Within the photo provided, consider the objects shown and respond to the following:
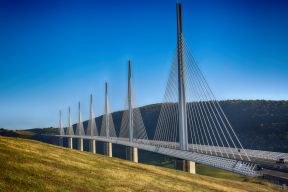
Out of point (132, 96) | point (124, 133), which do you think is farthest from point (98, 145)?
point (132, 96)

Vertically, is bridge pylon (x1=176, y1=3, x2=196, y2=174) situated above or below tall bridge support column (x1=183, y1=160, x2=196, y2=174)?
above

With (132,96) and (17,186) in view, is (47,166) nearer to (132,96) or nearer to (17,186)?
(17,186)

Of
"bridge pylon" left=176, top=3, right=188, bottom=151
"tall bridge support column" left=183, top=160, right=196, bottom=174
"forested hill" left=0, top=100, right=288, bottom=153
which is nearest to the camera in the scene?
"bridge pylon" left=176, top=3, right=188, bottom=151

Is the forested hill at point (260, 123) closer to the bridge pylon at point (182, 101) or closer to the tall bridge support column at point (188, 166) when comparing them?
the tall bridge support column at point (188, 166)

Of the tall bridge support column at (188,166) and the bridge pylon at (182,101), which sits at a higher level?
the bridge pylon at (182,101)

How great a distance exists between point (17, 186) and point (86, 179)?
4408 millimetres

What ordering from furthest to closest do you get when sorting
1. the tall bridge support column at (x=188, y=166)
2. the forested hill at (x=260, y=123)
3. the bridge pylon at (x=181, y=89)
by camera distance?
the forested hill at (x=260, y=123)
the tall bridge support column at (x=188, y=166)
the bridge pylon at (x=181, y=89)

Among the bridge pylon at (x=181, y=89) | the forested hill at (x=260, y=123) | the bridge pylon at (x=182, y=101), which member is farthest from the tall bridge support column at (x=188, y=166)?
the forested hill at (x=260, y=123)

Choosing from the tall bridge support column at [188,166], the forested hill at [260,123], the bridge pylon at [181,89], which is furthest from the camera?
the forested hill at [260,123]

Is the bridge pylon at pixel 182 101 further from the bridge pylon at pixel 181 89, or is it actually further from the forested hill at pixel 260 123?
the forested hill at pixel 260 123

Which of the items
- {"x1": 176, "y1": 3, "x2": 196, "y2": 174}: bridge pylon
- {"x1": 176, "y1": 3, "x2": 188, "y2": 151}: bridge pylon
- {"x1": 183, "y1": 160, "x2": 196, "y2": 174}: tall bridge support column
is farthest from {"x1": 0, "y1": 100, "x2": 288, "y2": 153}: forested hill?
{"x1": 176, "y1": 3, "x2": 188, "y2": 151}: bridge pylon

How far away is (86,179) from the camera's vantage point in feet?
47.9

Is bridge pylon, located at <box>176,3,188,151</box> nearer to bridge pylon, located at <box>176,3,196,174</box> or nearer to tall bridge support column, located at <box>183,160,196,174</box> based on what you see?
bridge pylon, located at <box>176,3,196,174</box>

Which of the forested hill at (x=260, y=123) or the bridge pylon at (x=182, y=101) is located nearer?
the bridge pylon at (x=182, y=101)
